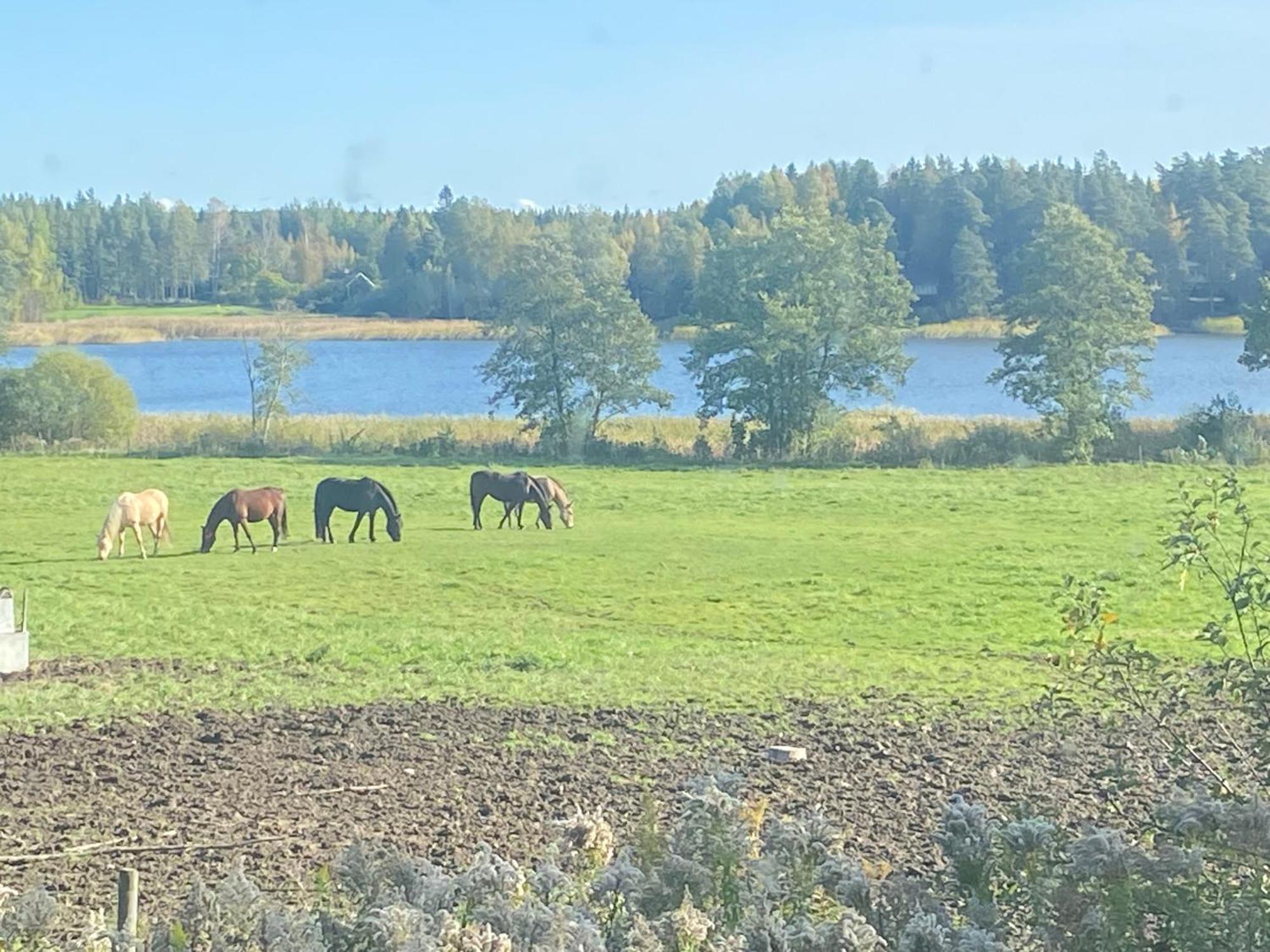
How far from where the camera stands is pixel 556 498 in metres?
26.4

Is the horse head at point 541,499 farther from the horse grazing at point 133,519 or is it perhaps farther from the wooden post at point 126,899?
the wooden post at point 126,899

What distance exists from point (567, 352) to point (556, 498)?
50.8 feet

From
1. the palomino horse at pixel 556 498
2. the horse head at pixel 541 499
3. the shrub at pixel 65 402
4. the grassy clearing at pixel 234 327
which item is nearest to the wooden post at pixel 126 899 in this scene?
the horse head at pixel 541 499

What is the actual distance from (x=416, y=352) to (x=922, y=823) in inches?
3403

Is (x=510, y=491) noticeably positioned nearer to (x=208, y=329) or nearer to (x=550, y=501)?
(x=550, y=501)

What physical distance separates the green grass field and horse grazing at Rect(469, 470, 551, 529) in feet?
2.47

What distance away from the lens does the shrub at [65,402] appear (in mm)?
39875

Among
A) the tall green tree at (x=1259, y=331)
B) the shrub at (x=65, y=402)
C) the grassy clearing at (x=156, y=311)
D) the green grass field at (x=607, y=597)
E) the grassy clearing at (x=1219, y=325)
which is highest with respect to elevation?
the grassy clearing at (x=156, y=311)

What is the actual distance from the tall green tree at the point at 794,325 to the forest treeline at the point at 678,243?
162 cm

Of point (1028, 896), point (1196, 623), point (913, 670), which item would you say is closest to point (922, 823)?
point (1028, 896)

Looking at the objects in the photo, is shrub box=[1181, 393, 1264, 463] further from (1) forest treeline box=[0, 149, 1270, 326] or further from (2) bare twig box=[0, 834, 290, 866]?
(2) bare twig box=[0, 834, 290, 866]

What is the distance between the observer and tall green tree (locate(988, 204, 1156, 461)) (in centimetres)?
3900

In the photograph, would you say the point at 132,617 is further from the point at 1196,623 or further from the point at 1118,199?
the point at 1118,199

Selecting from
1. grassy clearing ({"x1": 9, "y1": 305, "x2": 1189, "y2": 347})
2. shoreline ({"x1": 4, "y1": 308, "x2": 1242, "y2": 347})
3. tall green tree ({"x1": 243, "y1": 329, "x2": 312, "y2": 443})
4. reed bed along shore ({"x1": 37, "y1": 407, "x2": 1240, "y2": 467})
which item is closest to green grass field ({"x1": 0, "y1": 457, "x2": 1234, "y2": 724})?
reed bed along shore ({"x1": 37, "y1": 407, "x2": 1240, "y2": 467})
